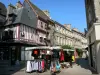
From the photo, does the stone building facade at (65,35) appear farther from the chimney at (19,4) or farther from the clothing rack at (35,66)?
the clothing rack at (35,66)

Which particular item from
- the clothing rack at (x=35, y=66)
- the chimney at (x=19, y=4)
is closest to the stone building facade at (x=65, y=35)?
the chimney at (x=19, y=4)

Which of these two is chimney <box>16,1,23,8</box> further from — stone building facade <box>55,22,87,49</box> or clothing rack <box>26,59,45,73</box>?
clothing rack <box>26,59,45,73</box>

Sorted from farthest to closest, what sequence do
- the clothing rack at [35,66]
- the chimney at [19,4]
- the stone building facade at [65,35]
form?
the stone building facade at [65,35]
the chimney at [19,4]
the clothing rack at [35,66]

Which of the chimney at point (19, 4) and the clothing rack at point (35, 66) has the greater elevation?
the chimney at point (19, 4)

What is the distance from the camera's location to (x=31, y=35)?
82.3 feet

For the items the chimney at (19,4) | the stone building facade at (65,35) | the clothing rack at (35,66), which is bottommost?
the clothing rack at (35,66)

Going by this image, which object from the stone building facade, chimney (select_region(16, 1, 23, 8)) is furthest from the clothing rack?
the stone building facade

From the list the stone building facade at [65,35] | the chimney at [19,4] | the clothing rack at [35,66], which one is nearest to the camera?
the clothing rack at [35,66]

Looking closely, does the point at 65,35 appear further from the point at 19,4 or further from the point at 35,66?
the point at 35,66

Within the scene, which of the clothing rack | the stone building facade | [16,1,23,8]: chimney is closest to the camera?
the clothing rack

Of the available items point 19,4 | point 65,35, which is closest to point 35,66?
point 19,4

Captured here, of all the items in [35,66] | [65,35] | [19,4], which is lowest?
[35,66]

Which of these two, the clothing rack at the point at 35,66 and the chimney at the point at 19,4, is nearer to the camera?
the clothing rack at the point at 35,66

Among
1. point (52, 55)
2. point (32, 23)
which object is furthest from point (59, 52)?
point (32, 23)
